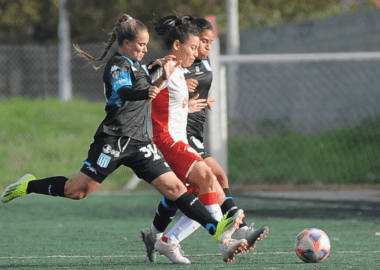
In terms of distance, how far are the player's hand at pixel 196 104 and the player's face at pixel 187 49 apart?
0.35 metres

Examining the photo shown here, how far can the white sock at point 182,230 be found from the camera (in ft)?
17.9

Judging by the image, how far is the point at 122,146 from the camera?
5.17m

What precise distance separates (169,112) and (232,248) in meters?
1.17

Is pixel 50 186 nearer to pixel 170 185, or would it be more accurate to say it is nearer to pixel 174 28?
pixel 170 185

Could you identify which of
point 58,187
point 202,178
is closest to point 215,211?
point 202,178

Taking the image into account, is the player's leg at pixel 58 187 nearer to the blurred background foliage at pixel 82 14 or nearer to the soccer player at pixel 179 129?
the soccer player at pixel 179 129

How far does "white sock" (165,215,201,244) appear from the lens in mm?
5443

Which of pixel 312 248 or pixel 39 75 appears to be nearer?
pixel 312 248

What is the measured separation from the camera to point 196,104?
5777 millimetres

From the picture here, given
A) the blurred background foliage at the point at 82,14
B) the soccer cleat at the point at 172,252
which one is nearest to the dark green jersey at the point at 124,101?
the soccer cleat at the point at 172,252

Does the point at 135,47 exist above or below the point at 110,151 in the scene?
above

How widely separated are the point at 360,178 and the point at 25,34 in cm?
1138

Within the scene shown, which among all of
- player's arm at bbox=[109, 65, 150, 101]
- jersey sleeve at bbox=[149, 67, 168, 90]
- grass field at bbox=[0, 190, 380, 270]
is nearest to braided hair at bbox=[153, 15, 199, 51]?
jersey sleeve at bbox=[149, 67, 168, 90]

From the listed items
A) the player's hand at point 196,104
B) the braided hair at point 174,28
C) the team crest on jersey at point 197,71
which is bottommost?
the player's hand at point 196,104
